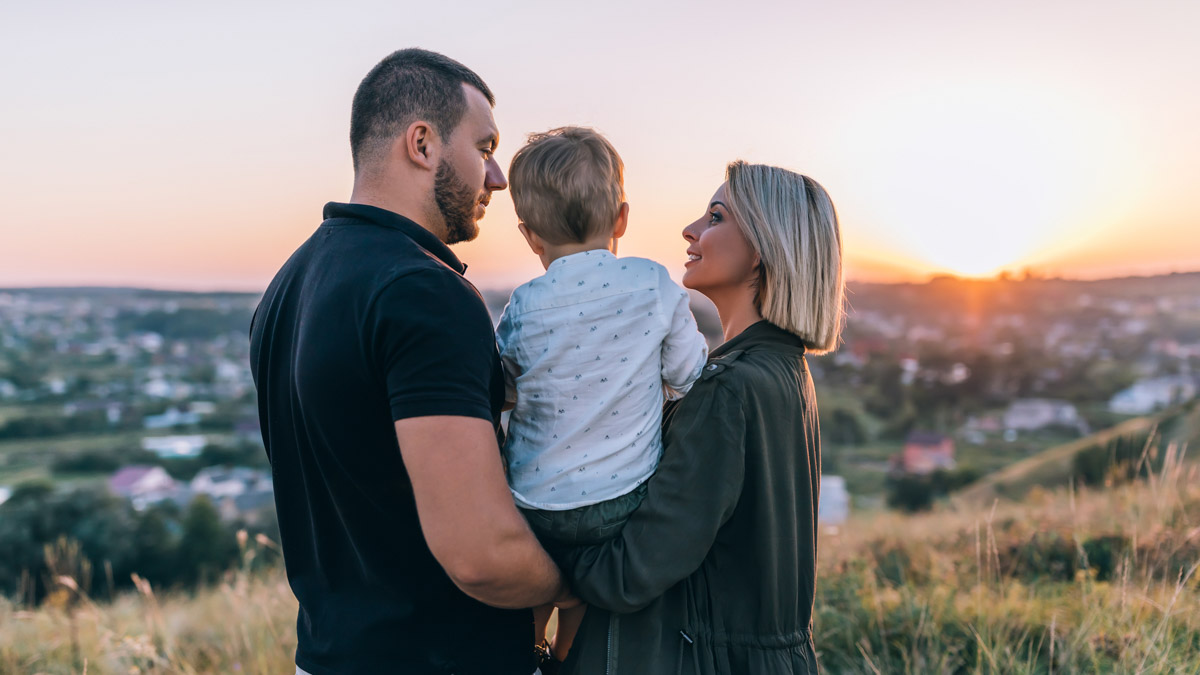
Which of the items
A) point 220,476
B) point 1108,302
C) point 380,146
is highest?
point 380,146

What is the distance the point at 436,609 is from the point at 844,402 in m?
42.8

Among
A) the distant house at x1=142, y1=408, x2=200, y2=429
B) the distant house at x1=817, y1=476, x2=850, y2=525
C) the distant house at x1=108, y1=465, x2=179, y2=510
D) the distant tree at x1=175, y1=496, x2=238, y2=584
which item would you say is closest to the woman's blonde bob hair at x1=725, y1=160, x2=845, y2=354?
the distant tree at x1=175, y1=496, x2=238, y2=584

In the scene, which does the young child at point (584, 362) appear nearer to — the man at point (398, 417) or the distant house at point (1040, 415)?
the man at point (398, 417)

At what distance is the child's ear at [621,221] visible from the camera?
2.11 m

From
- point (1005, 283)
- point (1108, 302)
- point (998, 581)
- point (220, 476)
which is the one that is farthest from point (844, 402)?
point (998, 581)

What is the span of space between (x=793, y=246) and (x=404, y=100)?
111cm

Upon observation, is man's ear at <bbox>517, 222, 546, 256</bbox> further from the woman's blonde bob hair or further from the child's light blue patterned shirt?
the woman's blonde bob hair

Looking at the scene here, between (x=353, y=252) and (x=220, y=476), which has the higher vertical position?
(x=353, y=252)

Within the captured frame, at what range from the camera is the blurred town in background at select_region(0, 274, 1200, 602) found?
34406mm

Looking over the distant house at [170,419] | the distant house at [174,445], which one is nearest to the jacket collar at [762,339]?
the distant house at [174,445]

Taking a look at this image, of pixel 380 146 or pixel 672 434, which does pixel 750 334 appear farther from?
pixel 380 146

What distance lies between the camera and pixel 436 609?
1705 millimetres

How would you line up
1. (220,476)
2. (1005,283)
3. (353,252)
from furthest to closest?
(1005,283) < (220,476) < (353,252)

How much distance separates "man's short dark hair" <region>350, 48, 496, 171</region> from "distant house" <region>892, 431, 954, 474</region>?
33.8 meters
